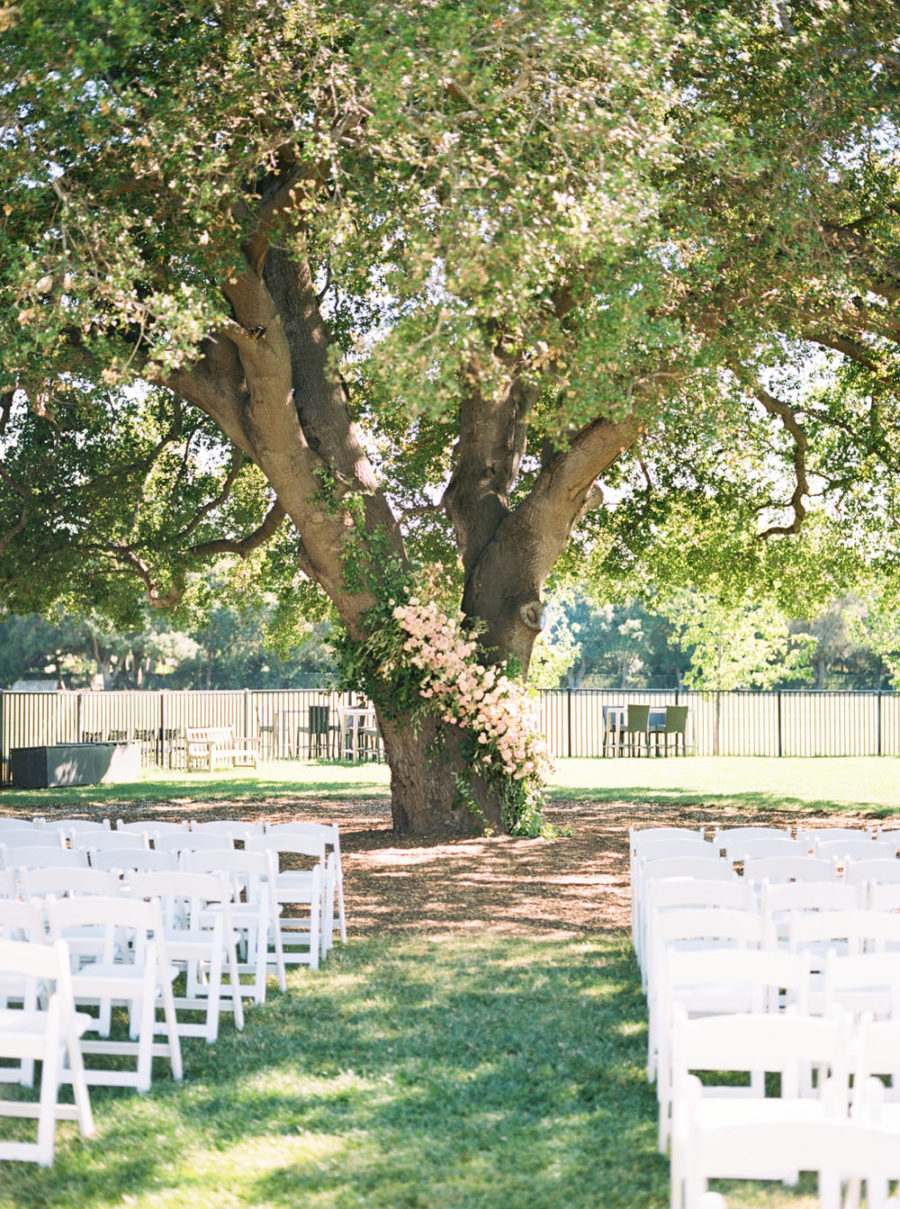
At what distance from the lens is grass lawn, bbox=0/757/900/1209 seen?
4.43 m

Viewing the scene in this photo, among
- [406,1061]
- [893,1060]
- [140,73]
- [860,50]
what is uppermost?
[860,50]

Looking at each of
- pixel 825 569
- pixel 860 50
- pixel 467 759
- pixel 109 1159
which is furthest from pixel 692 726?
pixel 109 1159

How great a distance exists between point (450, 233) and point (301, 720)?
76.8 feet

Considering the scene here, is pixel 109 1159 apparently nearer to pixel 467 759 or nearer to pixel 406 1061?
pixel 406 1061

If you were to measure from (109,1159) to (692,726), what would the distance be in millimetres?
30999

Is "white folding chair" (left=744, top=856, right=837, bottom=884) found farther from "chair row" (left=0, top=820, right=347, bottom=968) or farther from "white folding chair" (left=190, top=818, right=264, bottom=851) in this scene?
"white folding chair" (left=190, top=818, right=264, bottom=851)

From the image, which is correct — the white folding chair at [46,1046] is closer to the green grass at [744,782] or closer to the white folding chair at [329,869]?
the white folding chair at [329,869]

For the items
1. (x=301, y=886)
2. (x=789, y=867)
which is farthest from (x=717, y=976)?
(x=301, y=886)

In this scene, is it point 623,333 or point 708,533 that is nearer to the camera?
point 623,333

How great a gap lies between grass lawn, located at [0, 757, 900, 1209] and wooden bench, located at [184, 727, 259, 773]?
61.0 feet

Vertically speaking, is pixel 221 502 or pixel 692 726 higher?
pixel 221 502

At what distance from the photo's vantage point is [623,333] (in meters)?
9.73

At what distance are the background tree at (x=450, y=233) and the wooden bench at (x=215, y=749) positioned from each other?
1165cm

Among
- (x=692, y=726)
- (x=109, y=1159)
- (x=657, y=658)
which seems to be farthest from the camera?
(x=657, y=658)
